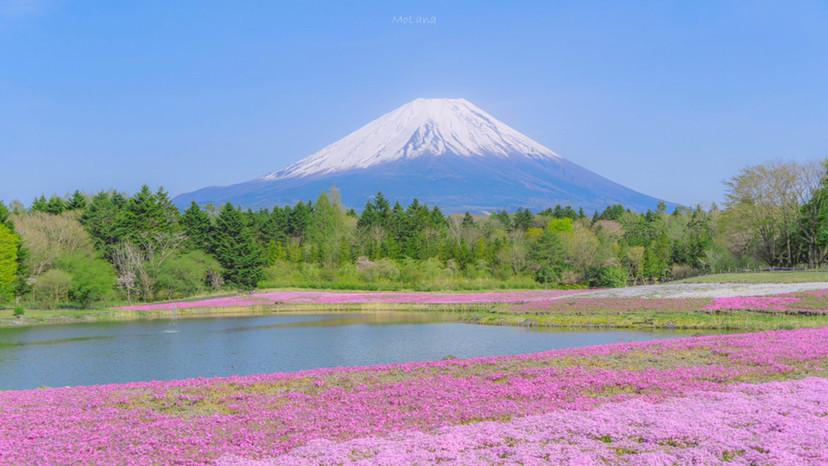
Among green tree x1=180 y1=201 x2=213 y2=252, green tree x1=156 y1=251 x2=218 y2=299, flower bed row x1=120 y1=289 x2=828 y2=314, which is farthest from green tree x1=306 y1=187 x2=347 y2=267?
flower bed row x1=120 y1=289 x2=828 y2=314

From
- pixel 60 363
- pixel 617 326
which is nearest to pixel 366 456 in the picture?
pixel 60 363

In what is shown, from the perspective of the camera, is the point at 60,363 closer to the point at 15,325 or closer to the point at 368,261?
the point at 15,325

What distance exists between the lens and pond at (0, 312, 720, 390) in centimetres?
2283

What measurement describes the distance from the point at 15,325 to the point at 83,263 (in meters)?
13.3

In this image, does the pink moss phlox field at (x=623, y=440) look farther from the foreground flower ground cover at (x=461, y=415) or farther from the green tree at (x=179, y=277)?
the green tree at (x=179, y=277)

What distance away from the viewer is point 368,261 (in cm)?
8344

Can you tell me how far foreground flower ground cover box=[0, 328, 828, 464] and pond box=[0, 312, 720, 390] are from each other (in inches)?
274

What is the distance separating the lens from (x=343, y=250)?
86.2 metres

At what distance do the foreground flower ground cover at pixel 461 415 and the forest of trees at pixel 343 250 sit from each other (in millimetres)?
43841

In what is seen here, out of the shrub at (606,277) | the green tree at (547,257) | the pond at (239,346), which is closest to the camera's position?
the pond at (239,346)

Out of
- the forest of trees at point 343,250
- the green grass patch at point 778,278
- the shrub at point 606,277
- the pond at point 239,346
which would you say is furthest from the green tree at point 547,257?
the pond at point 239,346

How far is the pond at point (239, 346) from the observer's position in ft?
74.9

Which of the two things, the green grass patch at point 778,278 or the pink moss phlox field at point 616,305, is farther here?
the green grass patch at point 778,278

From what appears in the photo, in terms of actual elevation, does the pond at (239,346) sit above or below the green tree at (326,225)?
below
